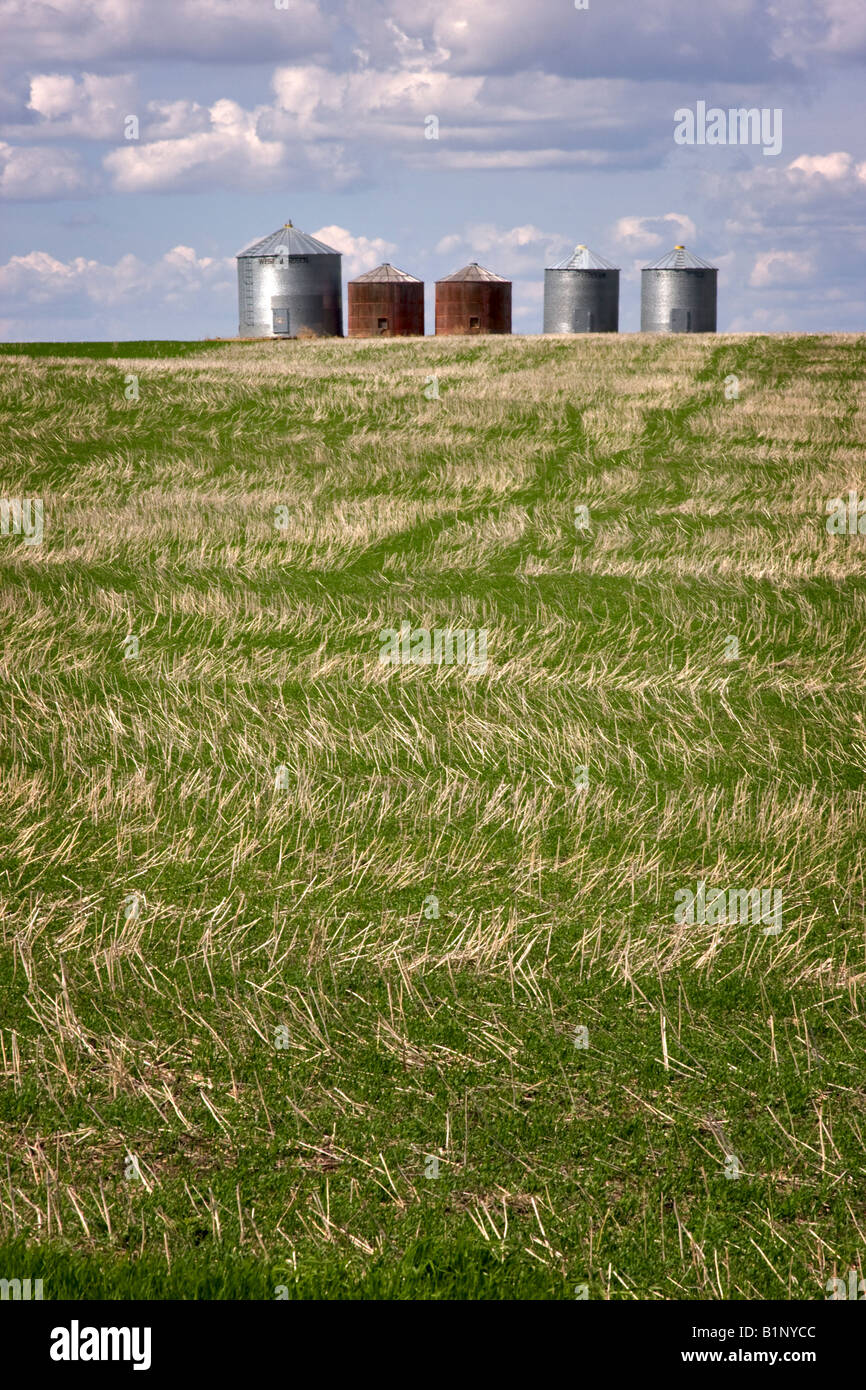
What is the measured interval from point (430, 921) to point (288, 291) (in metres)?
66.3

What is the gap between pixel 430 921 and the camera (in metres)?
7.52

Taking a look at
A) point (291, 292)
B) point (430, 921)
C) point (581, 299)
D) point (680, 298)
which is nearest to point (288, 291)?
point (291, 292)

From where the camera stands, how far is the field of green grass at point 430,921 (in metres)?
4.94

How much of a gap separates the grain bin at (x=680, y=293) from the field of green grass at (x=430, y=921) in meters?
60.3

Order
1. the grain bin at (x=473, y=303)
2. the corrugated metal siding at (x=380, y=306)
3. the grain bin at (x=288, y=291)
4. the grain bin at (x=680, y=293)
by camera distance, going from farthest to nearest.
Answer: the grain bin at (x=680, y=293) → the grain bin at (x=473, y=303) → the corrugated metal siding at (x=380, y=306) → the grain bin at (x=288, y=291)

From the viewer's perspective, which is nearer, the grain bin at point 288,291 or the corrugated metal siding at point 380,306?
the grain bin at point 288,291

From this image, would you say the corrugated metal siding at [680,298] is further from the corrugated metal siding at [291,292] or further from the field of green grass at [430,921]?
the field of green grass at [430,921]

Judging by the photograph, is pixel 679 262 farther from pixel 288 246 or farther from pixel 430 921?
pixel 430 921

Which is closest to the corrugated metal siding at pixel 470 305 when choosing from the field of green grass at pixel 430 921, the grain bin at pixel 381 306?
the grain bin at pixel 381 306

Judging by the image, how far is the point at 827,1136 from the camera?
18.1 feet

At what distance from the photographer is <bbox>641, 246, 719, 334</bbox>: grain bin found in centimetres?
7562

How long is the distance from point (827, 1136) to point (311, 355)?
149 feet

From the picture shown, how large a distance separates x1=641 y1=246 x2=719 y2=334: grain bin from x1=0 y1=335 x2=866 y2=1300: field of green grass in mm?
60261

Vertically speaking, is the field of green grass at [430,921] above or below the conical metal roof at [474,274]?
below
